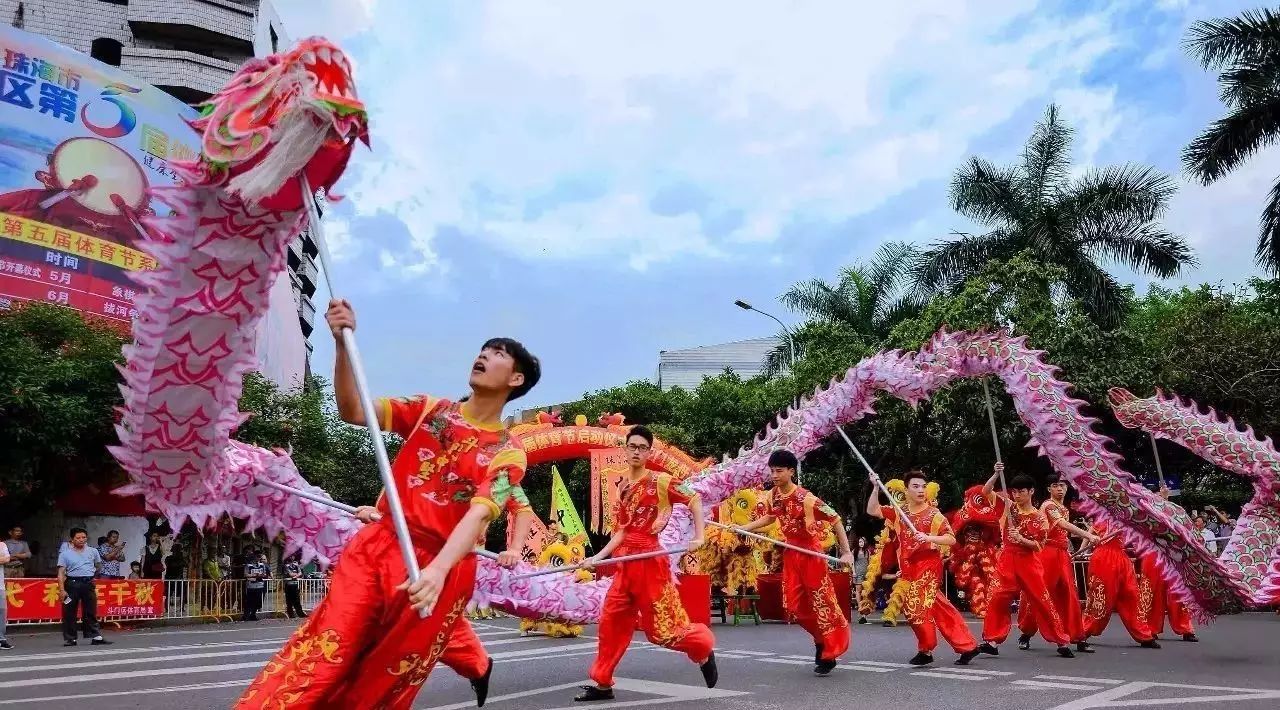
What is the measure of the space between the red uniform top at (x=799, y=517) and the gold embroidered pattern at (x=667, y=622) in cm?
156

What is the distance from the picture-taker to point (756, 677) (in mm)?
8141

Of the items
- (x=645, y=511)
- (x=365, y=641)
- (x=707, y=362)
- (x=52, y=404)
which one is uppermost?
(x=707, y=362)

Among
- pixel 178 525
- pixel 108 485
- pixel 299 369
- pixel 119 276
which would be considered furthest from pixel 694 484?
pixel 299 369

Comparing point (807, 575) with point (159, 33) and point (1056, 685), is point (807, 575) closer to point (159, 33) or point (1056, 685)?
point (1056, 685)

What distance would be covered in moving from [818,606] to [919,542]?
1156 millimetres

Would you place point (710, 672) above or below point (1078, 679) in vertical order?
above

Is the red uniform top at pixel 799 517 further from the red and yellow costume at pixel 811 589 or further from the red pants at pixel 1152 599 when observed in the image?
the red pants at pixel 1152 599

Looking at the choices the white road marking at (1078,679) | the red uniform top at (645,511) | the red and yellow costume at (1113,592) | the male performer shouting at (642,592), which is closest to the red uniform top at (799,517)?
the male performer shouting at (642,592)

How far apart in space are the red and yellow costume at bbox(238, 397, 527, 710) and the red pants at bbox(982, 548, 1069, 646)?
6778mm

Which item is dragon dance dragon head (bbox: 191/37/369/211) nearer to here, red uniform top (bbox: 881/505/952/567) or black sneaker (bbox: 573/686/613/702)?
black sneaker (bbox: 573/686/613/702)

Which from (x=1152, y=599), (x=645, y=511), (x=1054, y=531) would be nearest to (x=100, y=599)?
(x=645, y=511)

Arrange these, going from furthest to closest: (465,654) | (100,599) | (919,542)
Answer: (100,599) < (919,542) < (465,654)

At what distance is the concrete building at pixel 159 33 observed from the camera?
37375mm

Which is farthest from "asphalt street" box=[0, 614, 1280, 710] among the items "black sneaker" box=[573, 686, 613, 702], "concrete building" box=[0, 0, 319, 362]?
"concrete building" box=[0, 0, 319, 362]
